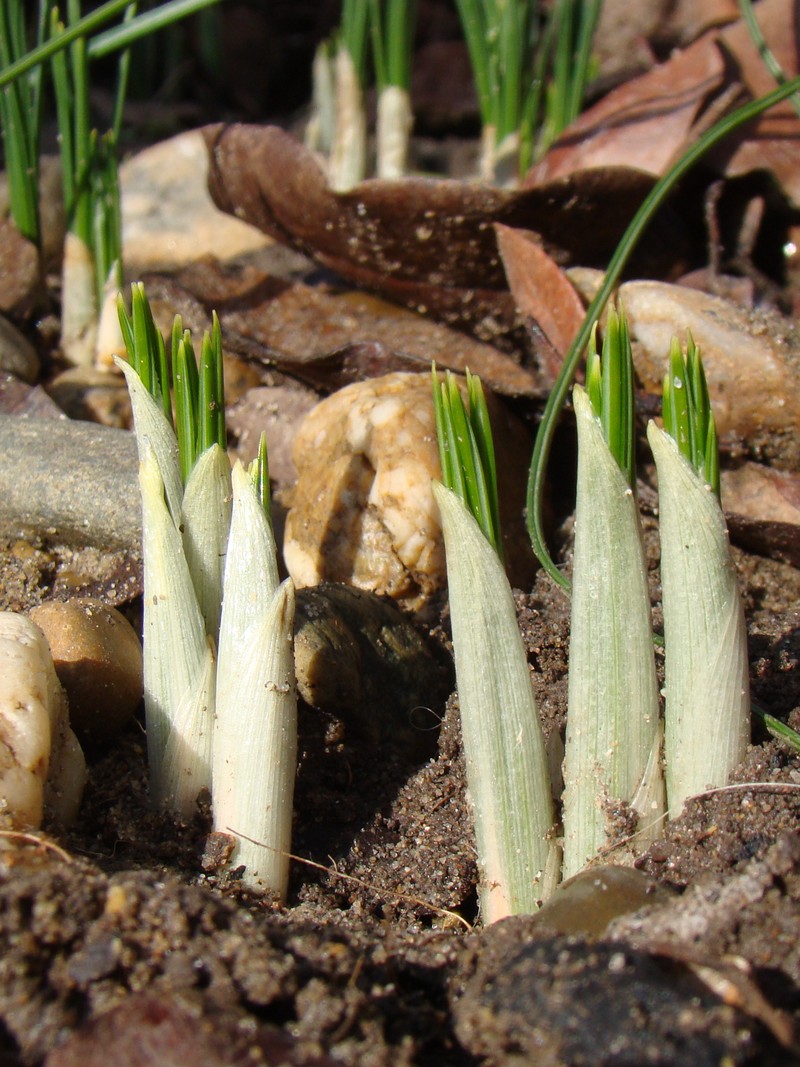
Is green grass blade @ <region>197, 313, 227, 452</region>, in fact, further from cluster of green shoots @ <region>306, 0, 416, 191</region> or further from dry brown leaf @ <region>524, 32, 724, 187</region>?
cluster of green shoots @ <region>306, 0, 416, 191</region>

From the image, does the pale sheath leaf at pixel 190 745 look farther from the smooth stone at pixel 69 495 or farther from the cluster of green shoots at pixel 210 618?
the smooth stone at pixel 69 495

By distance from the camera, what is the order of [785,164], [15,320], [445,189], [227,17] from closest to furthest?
[445,189] → [785,164] → [15,320] → [227,17]

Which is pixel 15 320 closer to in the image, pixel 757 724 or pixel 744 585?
pixel 744 585

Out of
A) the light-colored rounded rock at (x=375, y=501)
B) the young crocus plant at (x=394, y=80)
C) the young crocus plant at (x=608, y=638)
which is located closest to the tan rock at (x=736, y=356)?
the light-colored rounded rock at (x=375, y=501)

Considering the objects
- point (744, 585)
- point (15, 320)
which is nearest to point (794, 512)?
point (744, 585)

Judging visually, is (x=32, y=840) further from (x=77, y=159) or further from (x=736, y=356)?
(x=77, y=159)

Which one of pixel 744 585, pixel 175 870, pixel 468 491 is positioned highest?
pixel 468 491

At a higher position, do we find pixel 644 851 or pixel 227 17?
pixel 227 17

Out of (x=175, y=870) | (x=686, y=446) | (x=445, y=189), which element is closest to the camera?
(x=686, y=446)

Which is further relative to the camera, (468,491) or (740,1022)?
(468,491)
